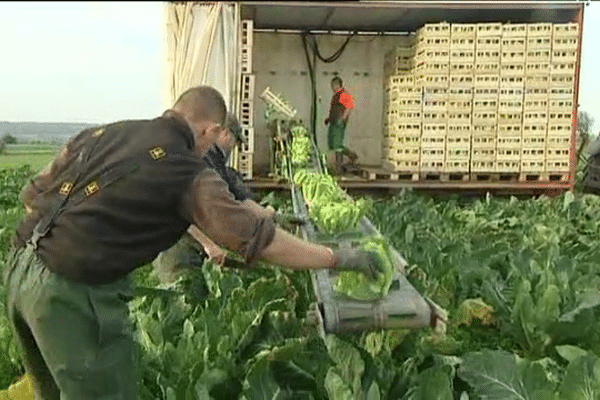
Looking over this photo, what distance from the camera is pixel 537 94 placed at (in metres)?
10.0

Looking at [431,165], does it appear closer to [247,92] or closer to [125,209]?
[247,92]

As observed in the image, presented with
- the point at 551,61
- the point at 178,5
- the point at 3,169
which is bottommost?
the point at 3,169

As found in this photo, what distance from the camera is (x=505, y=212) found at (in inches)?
352

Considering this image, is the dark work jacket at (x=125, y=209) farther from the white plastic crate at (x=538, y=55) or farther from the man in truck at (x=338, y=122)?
the man in truck at (x=338, y=122)

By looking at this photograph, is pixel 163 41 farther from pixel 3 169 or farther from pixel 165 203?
pixel 3 169

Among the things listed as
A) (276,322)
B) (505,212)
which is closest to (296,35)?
(505,212)

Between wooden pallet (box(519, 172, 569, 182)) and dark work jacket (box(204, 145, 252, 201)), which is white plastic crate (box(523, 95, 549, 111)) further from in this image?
dark work jacket (box(204, 145, 252, 201))

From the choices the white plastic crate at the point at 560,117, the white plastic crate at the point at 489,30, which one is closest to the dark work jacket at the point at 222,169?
the white plastic crate at the point at 489,30

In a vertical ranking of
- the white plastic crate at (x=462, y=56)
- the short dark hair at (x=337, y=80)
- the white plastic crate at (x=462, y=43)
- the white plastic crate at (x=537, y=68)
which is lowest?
the short dark hair at (x=337, y=80)

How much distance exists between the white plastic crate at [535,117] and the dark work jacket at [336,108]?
2.88m

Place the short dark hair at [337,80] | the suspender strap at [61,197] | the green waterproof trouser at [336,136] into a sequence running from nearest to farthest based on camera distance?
the suspender strap at [61,197] < the green waterproof trouser at [336,136] < the short dark hair at [337,80]

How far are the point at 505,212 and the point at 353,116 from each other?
418 cm

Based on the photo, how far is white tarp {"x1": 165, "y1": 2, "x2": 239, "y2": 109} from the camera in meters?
9.86

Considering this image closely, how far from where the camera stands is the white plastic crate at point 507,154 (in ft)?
33.4
